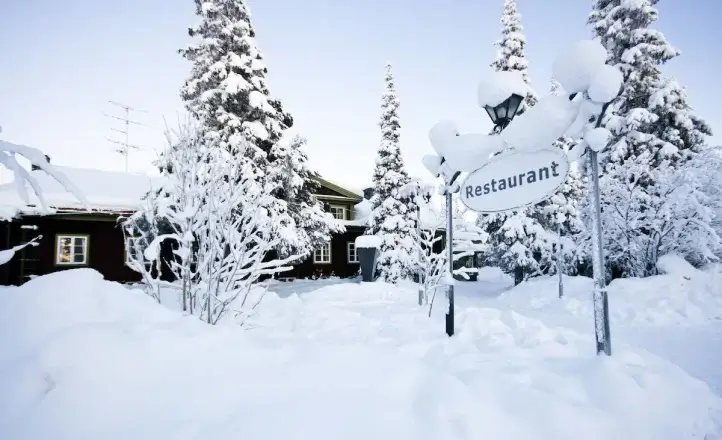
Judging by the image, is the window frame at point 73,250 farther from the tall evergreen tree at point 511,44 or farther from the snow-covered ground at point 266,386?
the tall evergreen tree at point 511,44

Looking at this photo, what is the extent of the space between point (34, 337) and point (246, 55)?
1386 centimetres

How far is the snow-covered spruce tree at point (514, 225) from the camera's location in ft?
50.2

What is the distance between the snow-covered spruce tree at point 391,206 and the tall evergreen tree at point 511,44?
5.30 meters

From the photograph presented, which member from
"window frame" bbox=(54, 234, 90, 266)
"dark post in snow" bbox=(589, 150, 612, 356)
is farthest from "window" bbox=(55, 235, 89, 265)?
"dark post in snow" bbox=(589, 150, 612, 356)

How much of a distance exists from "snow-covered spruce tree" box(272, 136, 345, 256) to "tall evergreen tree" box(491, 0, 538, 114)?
9680 mm

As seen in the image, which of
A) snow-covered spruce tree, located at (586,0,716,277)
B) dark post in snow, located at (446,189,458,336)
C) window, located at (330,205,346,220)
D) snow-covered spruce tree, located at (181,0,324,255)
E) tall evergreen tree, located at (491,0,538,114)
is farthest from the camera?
window, located at (330,205,346,220)

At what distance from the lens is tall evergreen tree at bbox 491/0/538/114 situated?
652 inches

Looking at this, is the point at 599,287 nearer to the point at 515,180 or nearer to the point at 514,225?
the point at 515,180

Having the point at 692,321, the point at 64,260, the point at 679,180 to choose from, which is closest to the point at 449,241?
the point at 692,321

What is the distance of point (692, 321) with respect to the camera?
7738 millimetres

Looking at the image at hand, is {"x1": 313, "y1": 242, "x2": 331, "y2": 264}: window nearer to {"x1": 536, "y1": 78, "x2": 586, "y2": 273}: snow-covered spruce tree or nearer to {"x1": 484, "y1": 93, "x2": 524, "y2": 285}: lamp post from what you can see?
{"x1": 536, "y1": 78, "x2": 586, "y2": 273}: snow-covered spruce tree

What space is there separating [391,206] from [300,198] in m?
4.90

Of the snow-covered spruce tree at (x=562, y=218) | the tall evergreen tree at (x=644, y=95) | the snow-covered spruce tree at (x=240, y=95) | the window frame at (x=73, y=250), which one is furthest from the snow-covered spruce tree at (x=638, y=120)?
the window frame at (x=73, y=250)

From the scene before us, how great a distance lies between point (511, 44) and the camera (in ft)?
54.9
